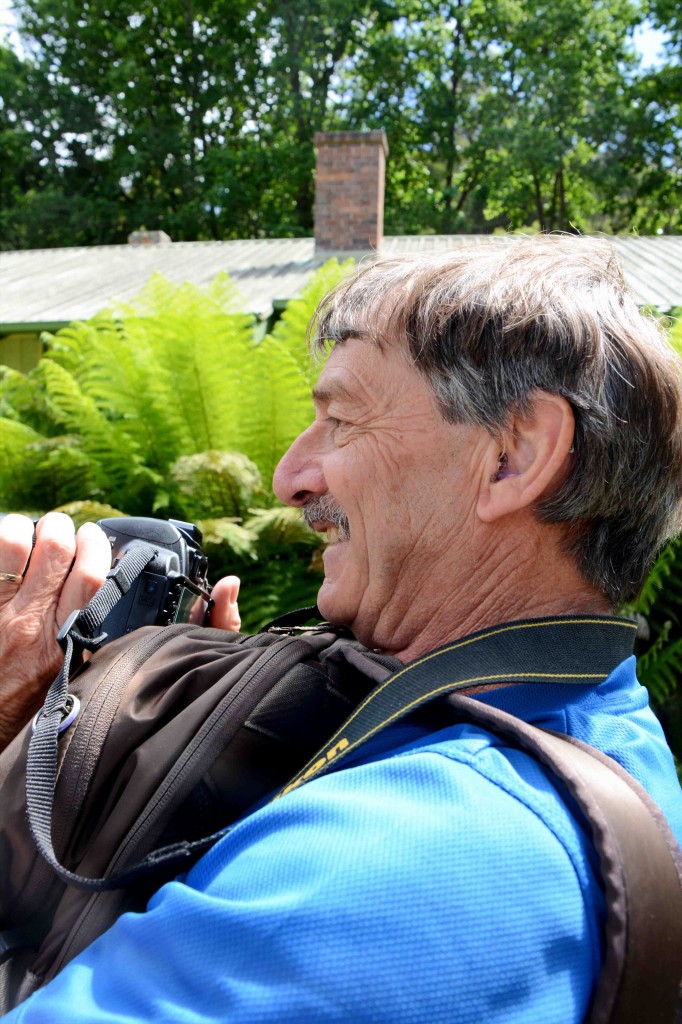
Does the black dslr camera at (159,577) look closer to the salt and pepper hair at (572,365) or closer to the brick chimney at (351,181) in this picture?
the salt and pepper hair at (572,365)

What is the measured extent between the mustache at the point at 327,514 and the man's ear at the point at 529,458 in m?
0.24

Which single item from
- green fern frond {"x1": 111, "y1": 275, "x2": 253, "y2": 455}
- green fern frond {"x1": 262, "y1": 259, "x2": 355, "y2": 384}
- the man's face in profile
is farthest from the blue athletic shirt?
green fern frond {"x1": 262, "y1": 259, "x2": 355, "y2": 384}

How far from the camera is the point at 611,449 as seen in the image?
1.26 m

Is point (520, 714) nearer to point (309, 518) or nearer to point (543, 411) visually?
point (543, 411)

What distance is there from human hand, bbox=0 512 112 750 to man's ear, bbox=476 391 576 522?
673 millimetres

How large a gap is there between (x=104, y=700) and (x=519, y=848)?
592mm

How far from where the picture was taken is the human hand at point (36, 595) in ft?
4.81

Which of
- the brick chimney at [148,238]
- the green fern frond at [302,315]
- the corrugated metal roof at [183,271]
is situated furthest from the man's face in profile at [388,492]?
the brick chimney at [148,238]

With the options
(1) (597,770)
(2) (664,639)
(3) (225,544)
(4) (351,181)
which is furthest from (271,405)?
(4) (351,181)

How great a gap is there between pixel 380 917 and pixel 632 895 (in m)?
0.25

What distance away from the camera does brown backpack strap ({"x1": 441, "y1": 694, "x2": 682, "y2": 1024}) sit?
0.88m

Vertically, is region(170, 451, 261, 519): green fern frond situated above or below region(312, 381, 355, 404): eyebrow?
below

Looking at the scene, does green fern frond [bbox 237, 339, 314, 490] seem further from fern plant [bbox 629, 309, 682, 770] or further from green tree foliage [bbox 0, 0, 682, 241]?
green tree foliage [bbox 0, 0, 682, 241]

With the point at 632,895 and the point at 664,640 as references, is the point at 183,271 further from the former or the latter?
the point at 632,895
